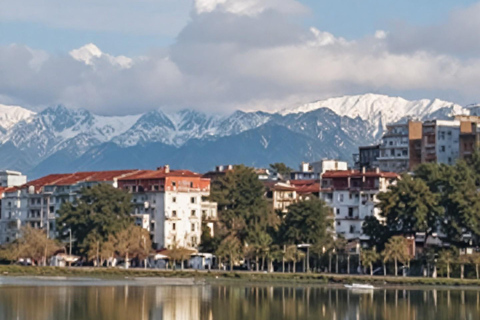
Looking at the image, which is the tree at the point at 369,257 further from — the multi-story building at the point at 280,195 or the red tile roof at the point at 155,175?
the red tile roof at the point at 155,175

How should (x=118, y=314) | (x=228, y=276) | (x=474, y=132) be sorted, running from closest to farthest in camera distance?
1. (x=118, y=314)
2. (x=228, y=276)
3. (x=474, y=132)

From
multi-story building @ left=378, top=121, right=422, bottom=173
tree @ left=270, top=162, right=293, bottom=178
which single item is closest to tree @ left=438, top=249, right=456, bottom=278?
multi-story building @ left=378, top=121, right=422, bottom=173

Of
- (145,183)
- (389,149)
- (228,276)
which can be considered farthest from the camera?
(389,149)

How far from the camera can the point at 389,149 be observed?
6383 inches

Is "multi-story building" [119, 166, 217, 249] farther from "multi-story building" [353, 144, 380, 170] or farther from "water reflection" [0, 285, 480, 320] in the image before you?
"multi-story building" [353, 144, 380, 170]

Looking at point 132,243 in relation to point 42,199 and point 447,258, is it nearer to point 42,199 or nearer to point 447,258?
point 42,199

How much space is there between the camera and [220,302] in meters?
89.6

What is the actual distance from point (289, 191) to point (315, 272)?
27547 mm

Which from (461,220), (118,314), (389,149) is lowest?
(118,314)

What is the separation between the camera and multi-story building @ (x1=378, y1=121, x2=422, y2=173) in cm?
15850

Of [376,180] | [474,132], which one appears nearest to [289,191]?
[376,180]

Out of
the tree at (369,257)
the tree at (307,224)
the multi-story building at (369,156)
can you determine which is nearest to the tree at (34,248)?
the tree at (307,224)

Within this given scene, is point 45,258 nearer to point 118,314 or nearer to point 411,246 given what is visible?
point 411,246

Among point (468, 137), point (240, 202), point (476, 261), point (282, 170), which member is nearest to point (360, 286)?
point (476, 261)
